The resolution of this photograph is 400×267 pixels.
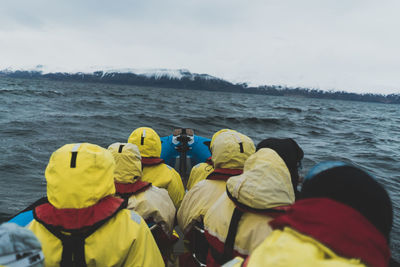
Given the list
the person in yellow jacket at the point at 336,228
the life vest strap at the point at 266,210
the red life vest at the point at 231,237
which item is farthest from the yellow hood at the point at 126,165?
the person in yellow jacket at the point at 336,228

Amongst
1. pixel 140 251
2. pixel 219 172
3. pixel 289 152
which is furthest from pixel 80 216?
pixel 289 152

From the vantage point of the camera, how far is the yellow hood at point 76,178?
5.42ft

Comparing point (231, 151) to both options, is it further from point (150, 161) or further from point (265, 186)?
point (150, 161)

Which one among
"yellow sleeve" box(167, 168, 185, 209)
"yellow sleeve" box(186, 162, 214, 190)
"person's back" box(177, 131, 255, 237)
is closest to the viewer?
"person's back" box(177, 131, 255, 237)

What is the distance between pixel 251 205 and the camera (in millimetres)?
1766

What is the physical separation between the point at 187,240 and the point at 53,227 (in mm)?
1730

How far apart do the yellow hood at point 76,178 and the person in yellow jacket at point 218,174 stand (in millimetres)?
1246

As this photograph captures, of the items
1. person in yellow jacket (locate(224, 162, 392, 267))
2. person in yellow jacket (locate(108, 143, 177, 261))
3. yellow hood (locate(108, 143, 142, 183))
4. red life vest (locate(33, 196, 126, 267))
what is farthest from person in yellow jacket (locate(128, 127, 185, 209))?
person in yellow jacket (locate(224, 162, 392, 267))

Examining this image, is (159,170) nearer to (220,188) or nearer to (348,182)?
(220,188)

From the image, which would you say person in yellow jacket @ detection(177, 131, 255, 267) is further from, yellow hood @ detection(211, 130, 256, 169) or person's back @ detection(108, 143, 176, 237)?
person's back @ detection(108, 143, 176, 237)

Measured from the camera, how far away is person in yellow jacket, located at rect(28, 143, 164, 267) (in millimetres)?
1648

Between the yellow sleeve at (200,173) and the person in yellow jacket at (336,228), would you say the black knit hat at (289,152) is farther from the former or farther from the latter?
the person in yellow jacket at (336,228)

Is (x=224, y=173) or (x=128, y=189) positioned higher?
(x=224, y=173)

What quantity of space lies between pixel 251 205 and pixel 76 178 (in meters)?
1.27
